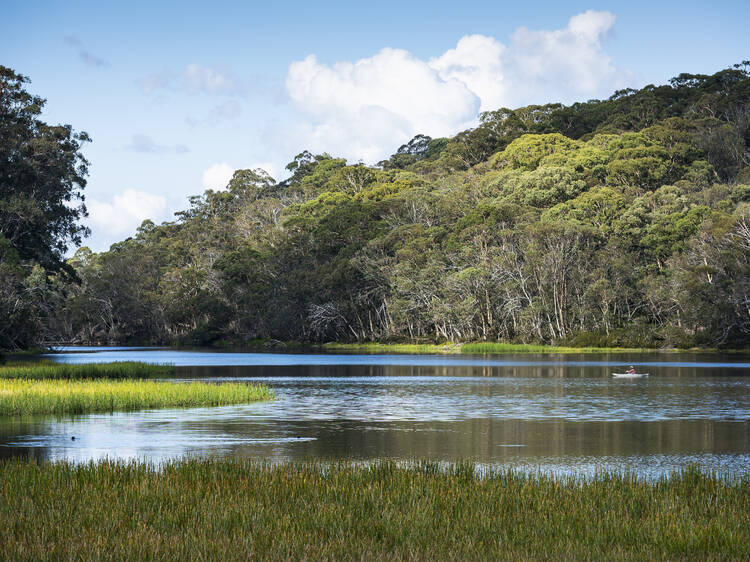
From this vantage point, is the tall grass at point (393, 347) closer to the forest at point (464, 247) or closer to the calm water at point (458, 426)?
the forest at point (464, 247)

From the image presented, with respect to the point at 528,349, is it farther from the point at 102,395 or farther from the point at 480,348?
→ the point at 102,395

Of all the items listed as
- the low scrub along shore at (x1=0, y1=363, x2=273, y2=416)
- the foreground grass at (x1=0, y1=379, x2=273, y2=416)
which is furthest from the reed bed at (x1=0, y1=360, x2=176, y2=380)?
the foreground grass at (x1=0, y1=379, x2=273, y2=416)

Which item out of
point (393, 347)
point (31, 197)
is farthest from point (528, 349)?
point (31, 197)

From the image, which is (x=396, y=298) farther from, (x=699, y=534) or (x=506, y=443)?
(x=699, y=534)

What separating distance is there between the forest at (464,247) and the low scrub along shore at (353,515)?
3584 cm

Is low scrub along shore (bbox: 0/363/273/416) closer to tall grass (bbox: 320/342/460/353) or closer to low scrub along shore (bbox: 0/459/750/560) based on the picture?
low scrub along shore (bbox: 0/459/750/560)

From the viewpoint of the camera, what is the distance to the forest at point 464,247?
60.9 meters

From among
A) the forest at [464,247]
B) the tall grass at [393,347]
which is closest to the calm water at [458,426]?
the forest at [464,247]

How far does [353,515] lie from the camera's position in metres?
13.0

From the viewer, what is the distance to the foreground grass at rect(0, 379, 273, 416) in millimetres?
30016

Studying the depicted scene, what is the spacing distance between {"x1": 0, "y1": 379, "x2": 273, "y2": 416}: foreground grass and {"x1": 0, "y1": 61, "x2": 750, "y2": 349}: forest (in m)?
15.7

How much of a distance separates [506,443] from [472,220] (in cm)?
6622

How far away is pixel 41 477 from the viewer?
605 inches

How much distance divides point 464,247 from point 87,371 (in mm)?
50572
